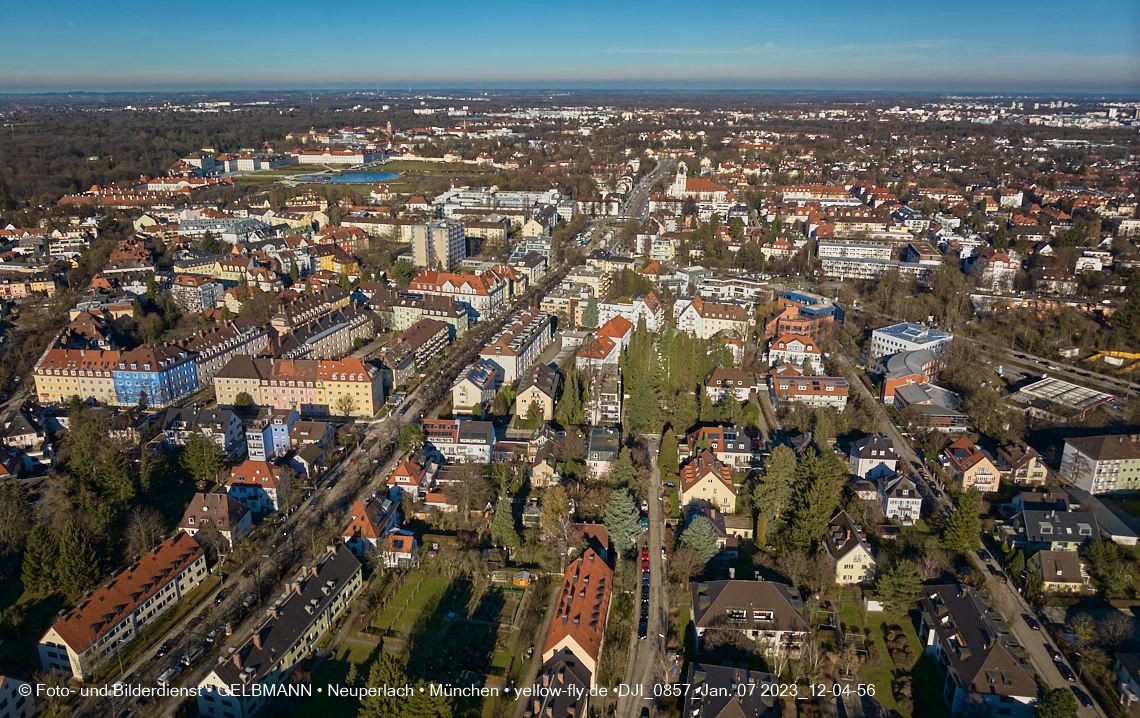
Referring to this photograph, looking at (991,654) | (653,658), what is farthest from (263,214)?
(991,654)

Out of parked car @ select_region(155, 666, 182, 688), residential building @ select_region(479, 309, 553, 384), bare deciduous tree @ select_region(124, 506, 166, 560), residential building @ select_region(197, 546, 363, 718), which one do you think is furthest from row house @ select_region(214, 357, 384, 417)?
parked car @ select_region(155, 666, 182, 688)

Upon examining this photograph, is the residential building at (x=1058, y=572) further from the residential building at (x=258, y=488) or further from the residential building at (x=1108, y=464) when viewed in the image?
the residential building at (x=258, y=488)

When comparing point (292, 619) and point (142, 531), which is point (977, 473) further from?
point (142, 531)

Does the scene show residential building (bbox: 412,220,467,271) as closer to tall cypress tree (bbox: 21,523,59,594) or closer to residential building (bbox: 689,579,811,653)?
tall cypress tree (bbox: 21,523,59,594)

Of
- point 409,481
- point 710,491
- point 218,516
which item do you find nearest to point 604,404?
point 710,491

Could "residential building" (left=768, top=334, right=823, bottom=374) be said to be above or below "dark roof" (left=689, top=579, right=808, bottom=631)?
above

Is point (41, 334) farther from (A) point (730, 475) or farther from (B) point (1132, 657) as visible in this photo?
(B) point (1132, 657)

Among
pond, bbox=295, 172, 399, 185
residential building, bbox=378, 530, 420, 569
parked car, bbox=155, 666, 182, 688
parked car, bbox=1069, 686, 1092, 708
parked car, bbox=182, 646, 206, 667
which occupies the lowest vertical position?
parked car, bbox=1069, 686, 1092, 708
